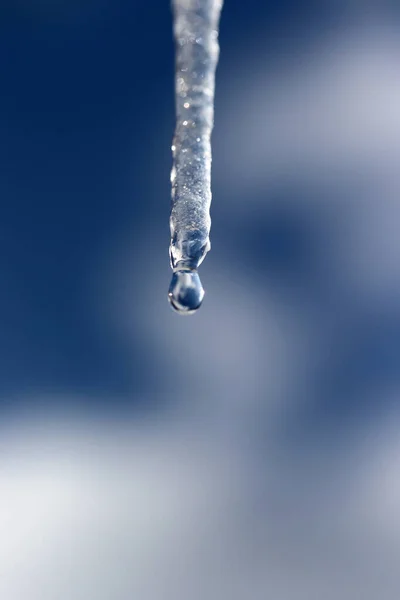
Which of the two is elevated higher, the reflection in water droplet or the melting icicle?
the melting icicle

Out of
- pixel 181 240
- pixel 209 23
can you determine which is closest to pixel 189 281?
pixel 181 240

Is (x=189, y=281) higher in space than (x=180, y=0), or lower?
lower

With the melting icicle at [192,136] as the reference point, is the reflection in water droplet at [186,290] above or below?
below

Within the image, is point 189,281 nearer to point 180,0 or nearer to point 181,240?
point 181,240

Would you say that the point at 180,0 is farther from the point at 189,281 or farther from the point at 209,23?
the point at 189,281
